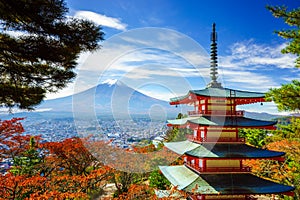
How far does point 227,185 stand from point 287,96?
12.9 feet

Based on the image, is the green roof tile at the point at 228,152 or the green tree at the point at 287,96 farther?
the green roof tile at the point at 228,152

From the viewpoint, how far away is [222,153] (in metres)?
8.92

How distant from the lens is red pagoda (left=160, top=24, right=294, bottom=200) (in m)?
8.63

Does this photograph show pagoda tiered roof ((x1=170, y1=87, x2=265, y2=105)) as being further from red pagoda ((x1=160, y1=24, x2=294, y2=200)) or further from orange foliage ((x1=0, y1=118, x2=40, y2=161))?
orange foliage ((x1=0, y1=118, x2=40, y2=161))

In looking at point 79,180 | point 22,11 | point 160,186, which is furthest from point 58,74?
point 160,186

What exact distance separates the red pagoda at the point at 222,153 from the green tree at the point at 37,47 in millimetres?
5153

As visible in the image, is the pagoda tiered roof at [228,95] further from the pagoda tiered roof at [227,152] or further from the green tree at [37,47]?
the green tree at [37,47]

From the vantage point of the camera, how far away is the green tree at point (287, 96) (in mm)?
7965

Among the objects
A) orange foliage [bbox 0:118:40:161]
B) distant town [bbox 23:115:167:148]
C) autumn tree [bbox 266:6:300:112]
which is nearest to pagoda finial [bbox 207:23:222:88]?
autumn tree [bbox 266:6:300:112]

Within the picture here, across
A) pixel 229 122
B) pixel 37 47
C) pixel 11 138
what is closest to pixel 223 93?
pixel 229 122

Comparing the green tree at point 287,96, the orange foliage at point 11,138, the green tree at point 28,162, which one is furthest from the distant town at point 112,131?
the green tree at point 287,96

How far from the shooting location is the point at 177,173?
10703 millimetres

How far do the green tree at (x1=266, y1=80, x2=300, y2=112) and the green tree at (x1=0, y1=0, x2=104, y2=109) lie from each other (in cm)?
656

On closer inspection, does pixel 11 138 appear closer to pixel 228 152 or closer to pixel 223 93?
pixel 228 152
